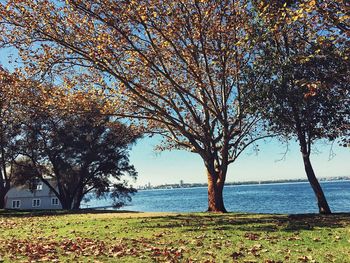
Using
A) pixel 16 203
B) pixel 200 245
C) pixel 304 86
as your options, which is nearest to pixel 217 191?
pixel 304 86

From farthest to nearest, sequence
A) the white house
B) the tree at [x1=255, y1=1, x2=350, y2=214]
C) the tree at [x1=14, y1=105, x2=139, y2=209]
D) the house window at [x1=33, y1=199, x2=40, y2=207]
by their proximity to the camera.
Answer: the house window at [x1=33, y1=199, x2=40, y2=207], the white house, the tree at [x1=14, y1=105, x2=139, y2=209], the tree at [x1=255, y1=1, x2=350, y2=214]

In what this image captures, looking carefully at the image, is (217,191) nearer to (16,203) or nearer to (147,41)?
(147,41)

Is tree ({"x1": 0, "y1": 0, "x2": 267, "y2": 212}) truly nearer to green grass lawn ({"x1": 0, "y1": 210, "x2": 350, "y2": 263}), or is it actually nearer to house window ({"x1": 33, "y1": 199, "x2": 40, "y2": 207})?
green grass lawn ({"x1": 0, "y1": 210, "x2": 350, "y2": 263})

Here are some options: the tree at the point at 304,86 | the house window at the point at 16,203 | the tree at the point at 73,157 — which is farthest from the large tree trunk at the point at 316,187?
the house window at the point at 16,203

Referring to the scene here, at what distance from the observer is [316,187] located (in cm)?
2158

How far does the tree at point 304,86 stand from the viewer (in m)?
16.3

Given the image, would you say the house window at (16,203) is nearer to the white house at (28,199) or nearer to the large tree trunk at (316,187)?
the white house at (28,199)

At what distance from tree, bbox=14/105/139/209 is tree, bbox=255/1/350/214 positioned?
1012 inches

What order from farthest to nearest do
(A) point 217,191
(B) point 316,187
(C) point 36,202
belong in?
(C) point 36,202
(A) point 217,191
(B) point 316,187

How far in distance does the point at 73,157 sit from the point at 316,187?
109ft

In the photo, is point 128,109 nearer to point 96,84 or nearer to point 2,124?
point 96,84

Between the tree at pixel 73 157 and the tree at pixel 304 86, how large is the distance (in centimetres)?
2570

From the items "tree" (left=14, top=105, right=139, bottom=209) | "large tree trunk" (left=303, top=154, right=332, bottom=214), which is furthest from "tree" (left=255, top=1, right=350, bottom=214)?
"tree" (left=14, top=105, right=139, bottom=209)

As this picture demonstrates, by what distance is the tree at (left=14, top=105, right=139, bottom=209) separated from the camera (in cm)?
4478
